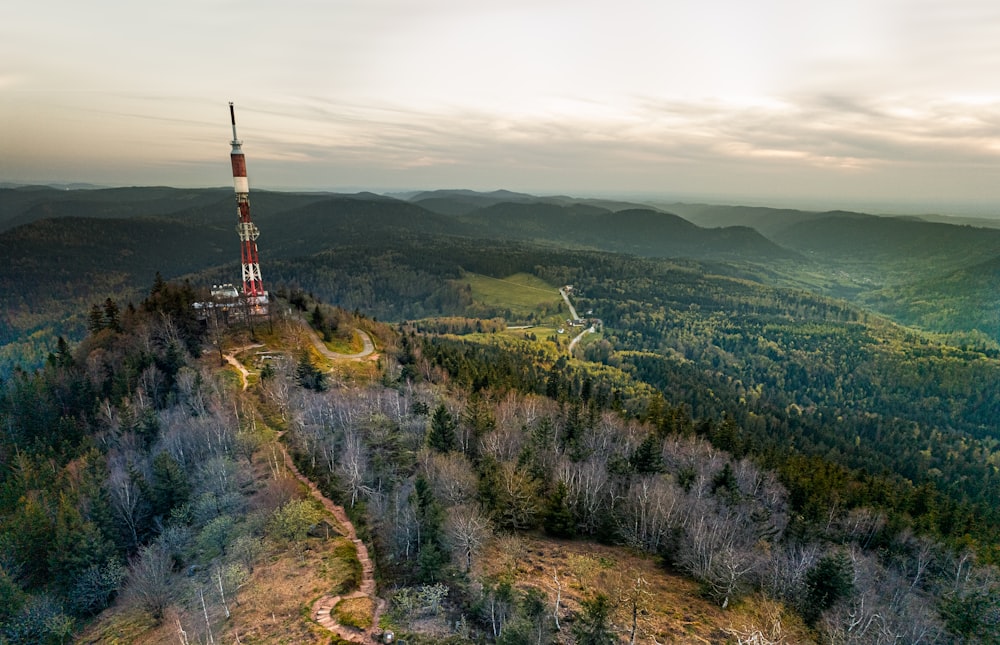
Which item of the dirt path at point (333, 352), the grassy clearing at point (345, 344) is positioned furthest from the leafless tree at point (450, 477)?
the grassy clearing at point (345, 344)

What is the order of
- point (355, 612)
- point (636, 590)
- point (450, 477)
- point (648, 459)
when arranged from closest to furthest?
1. point (355, 612)
2. point (636, 590)
3. point (450, 477)
4. point (648, 459)

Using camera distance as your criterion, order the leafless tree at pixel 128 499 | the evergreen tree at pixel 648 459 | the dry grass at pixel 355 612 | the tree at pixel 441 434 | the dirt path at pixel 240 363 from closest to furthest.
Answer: the dry grass at pixel 355 612
the leafless tree at pixel 128 499
the tree at pixel 441 434
the evergreen tree at pixel 648 459
the dirt path at pixel 240 363

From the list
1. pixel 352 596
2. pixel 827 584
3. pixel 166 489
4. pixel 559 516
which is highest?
pixel 827 584

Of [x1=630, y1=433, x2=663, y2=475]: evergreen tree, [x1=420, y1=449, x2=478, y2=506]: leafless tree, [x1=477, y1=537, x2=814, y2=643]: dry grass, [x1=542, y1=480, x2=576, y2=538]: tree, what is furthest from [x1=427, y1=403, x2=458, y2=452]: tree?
[x1=630, y1=433, x2=663, y2=475]: evergreen tree

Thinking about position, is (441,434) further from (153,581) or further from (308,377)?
(308,377)

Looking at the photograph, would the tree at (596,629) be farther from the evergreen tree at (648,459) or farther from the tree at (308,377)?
the tree at (308,377)

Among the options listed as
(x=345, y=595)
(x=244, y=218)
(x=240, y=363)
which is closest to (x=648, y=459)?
(x=345, y=595)

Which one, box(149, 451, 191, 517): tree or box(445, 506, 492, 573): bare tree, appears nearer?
box(445, 506, 492, 573): bare tree

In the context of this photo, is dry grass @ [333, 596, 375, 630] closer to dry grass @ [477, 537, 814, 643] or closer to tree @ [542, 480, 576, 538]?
dry grass @ [477, 537, 814, 643]
